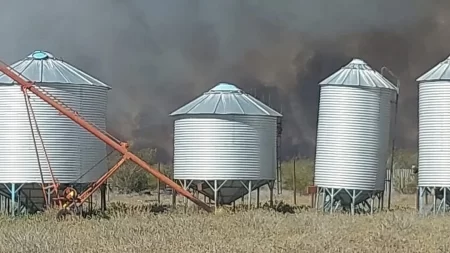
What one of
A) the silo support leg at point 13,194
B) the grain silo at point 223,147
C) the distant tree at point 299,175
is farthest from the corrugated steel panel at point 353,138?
the distant tree at point 299,175

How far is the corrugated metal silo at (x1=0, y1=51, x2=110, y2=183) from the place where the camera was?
1452 inches

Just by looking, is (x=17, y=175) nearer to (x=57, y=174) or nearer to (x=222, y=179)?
(x=57, y=174)

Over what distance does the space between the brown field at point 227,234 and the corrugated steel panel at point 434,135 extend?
399 centimetres

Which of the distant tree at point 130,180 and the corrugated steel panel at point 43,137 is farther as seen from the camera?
the distant tree at point 130,180

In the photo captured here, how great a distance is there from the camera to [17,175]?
3681 centimetres

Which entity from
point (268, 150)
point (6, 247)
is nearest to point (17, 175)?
point (268, 150)

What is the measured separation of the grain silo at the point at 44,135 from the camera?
36844 mm

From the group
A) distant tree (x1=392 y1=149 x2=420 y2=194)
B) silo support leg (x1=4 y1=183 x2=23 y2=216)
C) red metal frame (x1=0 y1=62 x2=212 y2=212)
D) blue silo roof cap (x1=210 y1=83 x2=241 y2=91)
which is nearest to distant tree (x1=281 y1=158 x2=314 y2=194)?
distant tree (x1=392 y1=149 x2=420 y2=194)

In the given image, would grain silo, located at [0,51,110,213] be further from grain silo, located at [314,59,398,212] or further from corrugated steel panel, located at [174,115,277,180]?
grain silo, located at [314,59,398,212]

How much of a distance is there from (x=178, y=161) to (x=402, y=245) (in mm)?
19914

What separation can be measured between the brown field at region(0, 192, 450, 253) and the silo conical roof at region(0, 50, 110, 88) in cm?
667

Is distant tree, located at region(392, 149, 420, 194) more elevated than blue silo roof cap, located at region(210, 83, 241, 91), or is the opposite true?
blue silo roof cap, located at region(210, 83, 241, 91)

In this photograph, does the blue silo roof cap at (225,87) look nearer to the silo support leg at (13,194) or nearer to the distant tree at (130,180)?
the silo support leg at (13,194)

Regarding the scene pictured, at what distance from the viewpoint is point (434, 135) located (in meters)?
37.8
